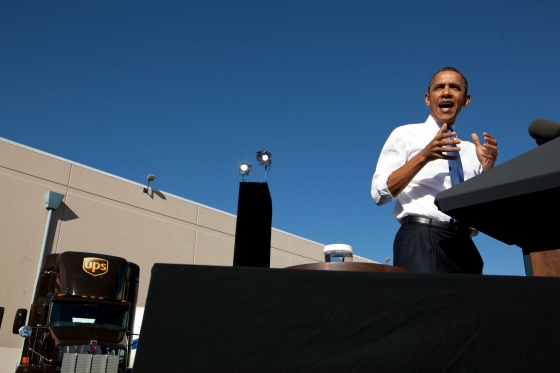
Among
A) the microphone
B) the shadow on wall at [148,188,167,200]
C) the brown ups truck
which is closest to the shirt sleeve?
the microphone

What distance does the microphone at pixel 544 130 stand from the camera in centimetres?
140

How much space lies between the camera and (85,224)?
1791cm

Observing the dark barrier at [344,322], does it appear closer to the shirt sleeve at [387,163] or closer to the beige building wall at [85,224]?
the shirt sleeve at [387,163]

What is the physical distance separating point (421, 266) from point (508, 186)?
72cm

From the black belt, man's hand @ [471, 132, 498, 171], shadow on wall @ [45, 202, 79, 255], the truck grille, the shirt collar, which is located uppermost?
shadow on wall @ [45, 202, 79, 255]

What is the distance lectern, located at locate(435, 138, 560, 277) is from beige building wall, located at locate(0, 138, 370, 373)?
16.3 m

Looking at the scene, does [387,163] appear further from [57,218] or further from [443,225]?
[57,218]

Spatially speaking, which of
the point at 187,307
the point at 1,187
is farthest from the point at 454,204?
the point at 1,187

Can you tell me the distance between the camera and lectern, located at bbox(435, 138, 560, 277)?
1229 millimetres

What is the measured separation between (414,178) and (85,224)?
17.4m

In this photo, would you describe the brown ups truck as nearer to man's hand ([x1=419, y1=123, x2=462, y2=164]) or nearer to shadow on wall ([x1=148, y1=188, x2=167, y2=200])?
man's hand ([x1=419, y1=123, x2=462, y2=164])

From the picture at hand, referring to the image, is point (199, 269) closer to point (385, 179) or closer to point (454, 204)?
point (454, 204)

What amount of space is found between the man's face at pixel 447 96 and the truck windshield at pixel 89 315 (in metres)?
9.07

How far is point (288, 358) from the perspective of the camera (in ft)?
3.51
